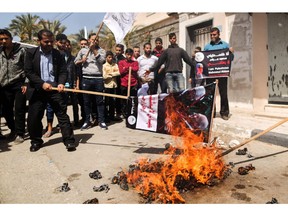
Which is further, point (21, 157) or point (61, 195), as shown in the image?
point (21, 157)

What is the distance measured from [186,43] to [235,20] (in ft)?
11.3

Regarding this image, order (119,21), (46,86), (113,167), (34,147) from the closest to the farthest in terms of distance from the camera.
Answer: (113,167) → (46,86) → (34,147) → (119,21)

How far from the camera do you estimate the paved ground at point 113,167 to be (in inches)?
119

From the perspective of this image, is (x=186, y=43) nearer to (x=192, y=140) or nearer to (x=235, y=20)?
(x=235, y=20)

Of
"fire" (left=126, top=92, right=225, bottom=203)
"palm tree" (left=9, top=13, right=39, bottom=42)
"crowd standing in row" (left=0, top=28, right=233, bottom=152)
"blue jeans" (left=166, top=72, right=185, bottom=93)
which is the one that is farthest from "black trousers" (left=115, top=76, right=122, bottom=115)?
"palm tree" (left=9, top=13, right=39, bottom=42)

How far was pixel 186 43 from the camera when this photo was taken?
477 inches

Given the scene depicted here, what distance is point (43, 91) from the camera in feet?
16.4

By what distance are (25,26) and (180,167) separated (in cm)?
3165

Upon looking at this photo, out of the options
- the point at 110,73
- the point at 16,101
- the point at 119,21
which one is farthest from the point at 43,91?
the point at 110,73

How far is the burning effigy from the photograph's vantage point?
3.04 metres

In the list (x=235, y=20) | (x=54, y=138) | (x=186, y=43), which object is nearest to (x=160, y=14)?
(x=186, y=43)

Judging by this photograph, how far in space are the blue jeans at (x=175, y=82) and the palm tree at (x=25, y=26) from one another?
27281mm

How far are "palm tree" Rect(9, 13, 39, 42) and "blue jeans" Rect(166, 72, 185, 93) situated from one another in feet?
89.5

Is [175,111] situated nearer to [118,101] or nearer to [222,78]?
[222,78]
